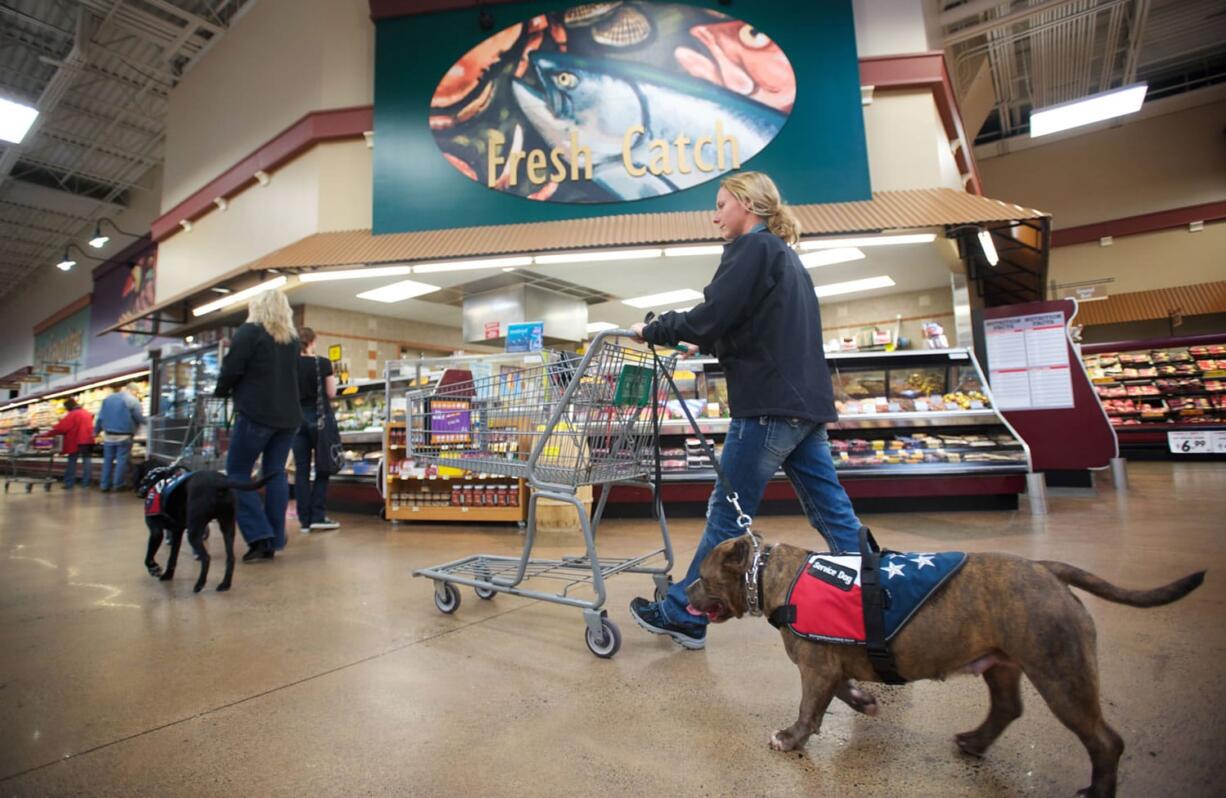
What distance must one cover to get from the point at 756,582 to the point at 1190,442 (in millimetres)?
11965

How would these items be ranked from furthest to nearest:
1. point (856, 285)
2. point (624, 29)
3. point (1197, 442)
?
point (1197, 442) < point (856, 285) < point (624, 29)

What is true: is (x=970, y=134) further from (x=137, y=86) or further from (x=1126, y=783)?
(x=137, y=86)

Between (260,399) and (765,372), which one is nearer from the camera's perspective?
(765,372)

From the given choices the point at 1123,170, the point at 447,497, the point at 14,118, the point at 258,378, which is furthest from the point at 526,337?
the point at 1123,170

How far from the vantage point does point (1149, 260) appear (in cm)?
1298

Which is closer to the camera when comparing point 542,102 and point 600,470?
point 600,470

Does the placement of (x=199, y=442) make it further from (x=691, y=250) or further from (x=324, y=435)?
(x=691, y=250)

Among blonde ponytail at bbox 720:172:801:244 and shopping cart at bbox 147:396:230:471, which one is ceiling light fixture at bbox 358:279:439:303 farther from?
blonde ponytail at bbox 720:172:801:244

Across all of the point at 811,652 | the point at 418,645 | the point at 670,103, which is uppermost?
the point at 670,103

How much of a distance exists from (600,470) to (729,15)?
7.50m

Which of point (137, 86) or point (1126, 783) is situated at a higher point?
point (137, 86)

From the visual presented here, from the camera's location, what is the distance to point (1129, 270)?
13.2 m

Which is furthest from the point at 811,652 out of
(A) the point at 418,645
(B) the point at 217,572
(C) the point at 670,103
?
(C) the point at 670,103

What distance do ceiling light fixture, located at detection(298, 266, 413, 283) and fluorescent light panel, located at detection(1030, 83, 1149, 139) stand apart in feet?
36.9
